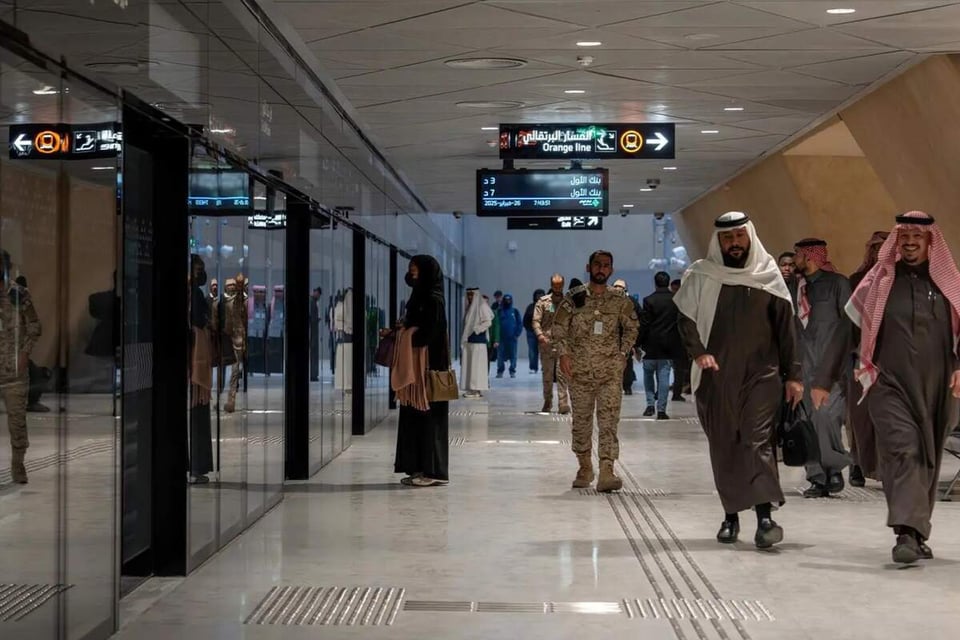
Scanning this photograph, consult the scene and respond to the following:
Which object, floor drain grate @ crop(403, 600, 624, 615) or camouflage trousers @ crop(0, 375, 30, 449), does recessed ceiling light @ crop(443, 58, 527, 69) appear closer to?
floor drain grate @ crop(403, 600, 624, 615)

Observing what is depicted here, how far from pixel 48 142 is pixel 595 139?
1004cm

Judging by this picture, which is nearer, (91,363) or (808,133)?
(91,363)

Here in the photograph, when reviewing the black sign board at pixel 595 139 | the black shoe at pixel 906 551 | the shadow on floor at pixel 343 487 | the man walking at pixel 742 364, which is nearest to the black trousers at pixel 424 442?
the shadow on floor at pixel 343 487

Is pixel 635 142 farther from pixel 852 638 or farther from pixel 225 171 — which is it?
pixel 852 638

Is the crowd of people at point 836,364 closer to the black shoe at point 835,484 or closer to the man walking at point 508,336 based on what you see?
the black shoe at point 835,484

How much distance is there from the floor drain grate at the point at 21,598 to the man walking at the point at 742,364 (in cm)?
393

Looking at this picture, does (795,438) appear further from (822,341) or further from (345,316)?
(345,316)

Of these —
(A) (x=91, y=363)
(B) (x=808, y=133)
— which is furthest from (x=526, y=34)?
(B) (x=808, y=133)

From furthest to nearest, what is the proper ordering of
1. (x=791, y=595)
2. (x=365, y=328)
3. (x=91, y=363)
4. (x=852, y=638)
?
1. (x=365, y=328)
2. (x=791, y=595)
3. (x=852, y=638)
4. (x=91, y=363)

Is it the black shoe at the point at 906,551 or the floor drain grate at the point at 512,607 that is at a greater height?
the black shoe at the point at 906,551

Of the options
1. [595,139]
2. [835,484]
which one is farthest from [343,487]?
[595,139]

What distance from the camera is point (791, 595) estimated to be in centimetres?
637

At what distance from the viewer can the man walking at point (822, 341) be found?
32.4 ft

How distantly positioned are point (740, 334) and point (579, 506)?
2205 mm
